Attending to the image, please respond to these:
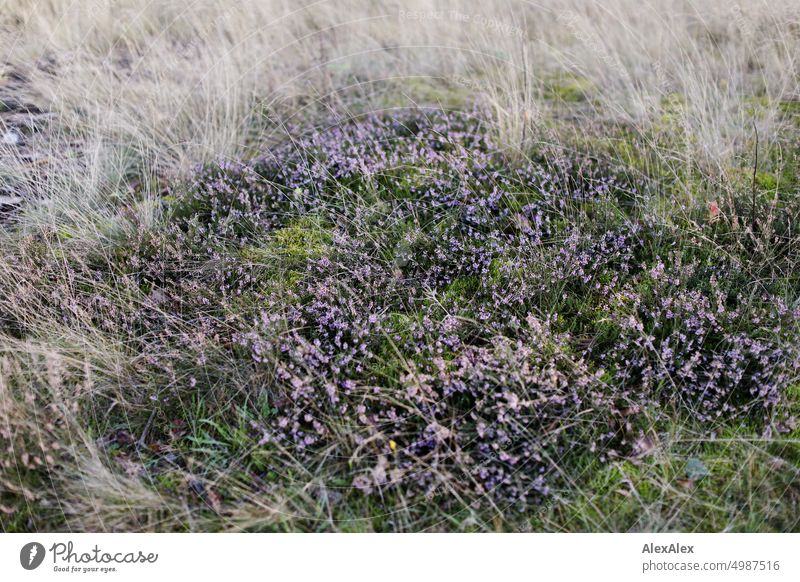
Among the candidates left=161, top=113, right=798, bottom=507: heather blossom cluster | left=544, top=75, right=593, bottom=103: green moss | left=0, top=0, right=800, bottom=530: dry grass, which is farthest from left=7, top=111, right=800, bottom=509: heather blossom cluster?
left=544, top=75, right=593, bottom=103: green moss

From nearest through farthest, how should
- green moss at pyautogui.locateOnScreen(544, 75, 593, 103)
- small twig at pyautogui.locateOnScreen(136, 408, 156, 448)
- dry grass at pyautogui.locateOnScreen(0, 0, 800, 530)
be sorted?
1. small twig at pyautogui.locateOnScreen(136, 408, 156, 448)
2. dry grass at pyautogui.locateOnScreen(0, 0, 800, 530)
3. green moss at pyautogui.locateOnScreen(544, 75, 593, 103)

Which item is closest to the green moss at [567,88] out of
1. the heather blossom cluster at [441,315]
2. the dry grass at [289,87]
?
the dry grass at [289,87]

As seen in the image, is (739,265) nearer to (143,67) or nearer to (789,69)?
(789,69)

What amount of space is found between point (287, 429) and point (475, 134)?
2.33m

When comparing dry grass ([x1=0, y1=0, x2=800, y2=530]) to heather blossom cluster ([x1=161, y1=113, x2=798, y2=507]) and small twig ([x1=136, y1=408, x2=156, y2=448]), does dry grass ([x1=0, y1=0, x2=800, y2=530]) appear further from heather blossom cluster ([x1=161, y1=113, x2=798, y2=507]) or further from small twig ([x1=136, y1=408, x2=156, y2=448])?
heather blossom cluster ([x1=161, y1=113, x2=798, y2=507])

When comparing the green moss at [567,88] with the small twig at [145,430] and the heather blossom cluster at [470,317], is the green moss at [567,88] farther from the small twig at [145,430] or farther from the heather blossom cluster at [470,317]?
the small twig at [145,430]

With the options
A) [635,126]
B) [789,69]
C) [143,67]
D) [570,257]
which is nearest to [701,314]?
[570,257]

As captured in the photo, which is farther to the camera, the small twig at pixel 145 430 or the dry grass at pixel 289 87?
the dry grass at pixel 289 87
